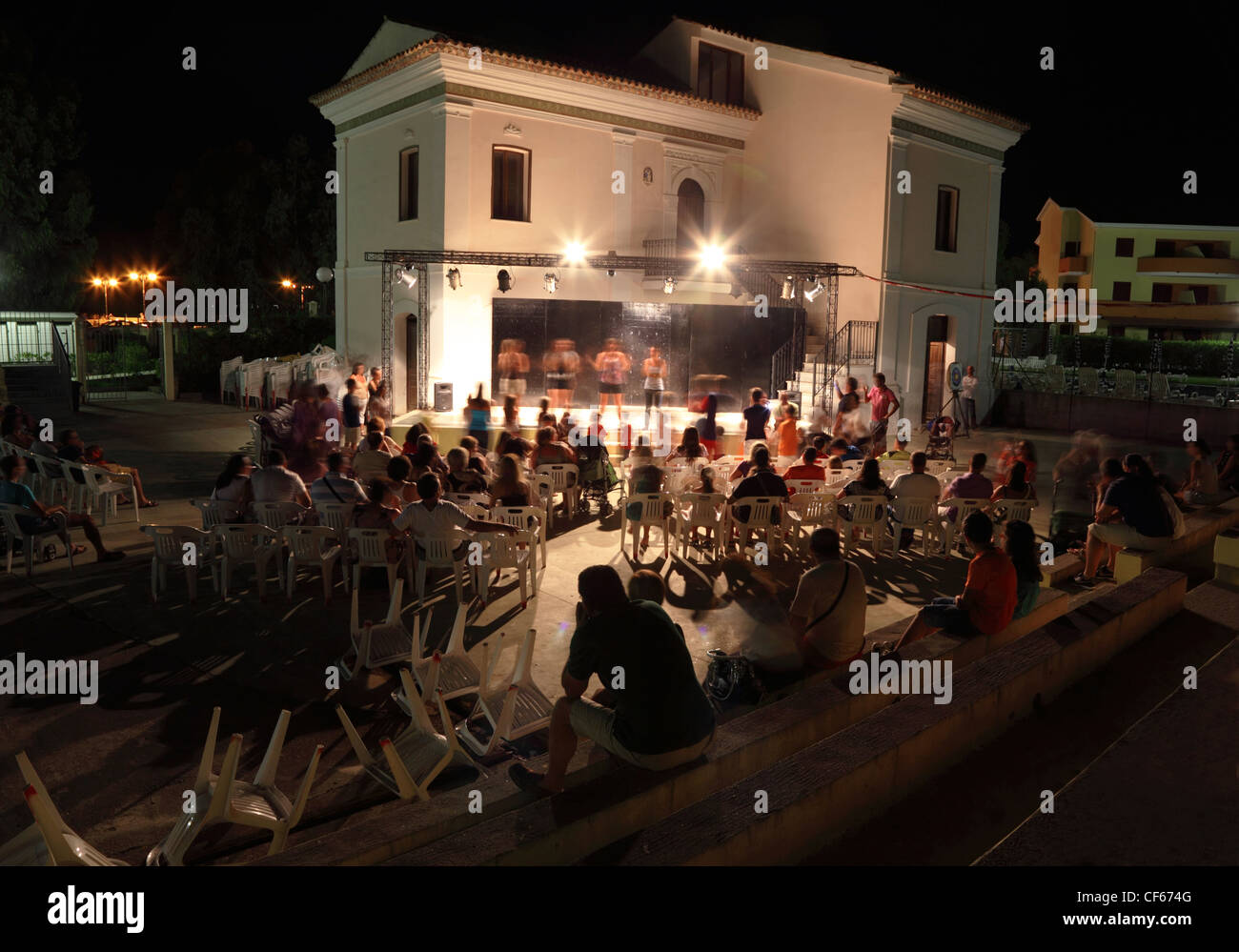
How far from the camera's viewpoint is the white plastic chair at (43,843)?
3.33 m

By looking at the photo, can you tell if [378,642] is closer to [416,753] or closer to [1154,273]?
[416,753]

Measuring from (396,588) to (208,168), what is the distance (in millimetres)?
38387

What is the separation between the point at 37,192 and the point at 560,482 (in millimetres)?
26707

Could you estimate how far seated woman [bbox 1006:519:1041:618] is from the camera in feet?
21.7

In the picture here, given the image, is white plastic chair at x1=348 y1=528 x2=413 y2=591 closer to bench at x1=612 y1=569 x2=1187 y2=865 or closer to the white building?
bench at x1=612 y1=569 x2=1187 y2=865

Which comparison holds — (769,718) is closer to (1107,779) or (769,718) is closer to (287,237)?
(1107,779)

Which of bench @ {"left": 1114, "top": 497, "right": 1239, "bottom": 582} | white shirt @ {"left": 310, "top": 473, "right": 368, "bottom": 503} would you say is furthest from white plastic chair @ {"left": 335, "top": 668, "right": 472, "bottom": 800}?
bench @ {"left": 1114, "top": 497, "right": 1239, "bottom": 582}

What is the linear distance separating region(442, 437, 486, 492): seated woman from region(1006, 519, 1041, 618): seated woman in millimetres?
5359

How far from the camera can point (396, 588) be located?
6594mm

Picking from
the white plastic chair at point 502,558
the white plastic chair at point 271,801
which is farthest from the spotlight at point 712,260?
the white plastic chair at point 271,801

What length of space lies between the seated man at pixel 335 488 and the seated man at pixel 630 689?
202 inches

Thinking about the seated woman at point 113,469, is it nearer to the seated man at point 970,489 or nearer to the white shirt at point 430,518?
the white shirt at point 430,518
